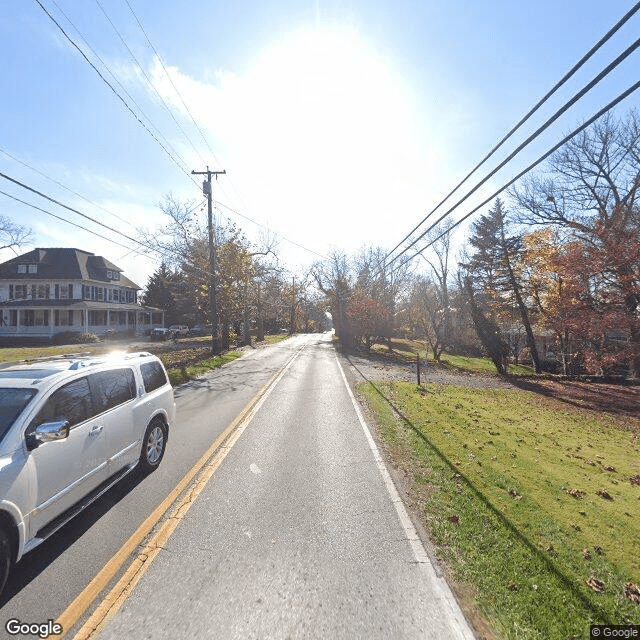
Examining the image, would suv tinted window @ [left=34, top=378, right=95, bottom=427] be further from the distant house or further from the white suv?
the distant house

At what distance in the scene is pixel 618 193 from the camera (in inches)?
944

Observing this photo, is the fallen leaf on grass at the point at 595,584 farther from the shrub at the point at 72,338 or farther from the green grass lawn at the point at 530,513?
the shrub at the point at 72,338

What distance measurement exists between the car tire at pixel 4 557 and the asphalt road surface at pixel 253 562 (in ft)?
0.75

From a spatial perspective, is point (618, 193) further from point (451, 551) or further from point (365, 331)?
point (451, 551)

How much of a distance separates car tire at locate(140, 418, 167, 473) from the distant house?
38996 millimetres

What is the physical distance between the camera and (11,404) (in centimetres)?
396

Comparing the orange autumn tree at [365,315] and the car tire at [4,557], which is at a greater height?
the orange autumn tree at [365,315]

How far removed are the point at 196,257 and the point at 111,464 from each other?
25658 millimetres

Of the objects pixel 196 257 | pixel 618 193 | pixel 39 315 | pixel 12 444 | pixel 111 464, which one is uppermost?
pixel 618 193

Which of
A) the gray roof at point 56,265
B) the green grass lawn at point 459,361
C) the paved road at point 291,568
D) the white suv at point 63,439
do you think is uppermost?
the gray roof at point 56,265

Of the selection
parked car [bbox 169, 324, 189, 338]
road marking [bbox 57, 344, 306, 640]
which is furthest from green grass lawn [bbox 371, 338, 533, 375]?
road marking [bbox 57, 344, 306, 640]

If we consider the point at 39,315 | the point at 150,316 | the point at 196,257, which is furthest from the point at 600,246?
the point at 150,316

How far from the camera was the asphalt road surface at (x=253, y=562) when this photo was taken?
3119mm

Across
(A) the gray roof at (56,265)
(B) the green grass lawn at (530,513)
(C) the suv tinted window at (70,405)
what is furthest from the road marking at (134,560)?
(A) the gray roof at (56,265)
